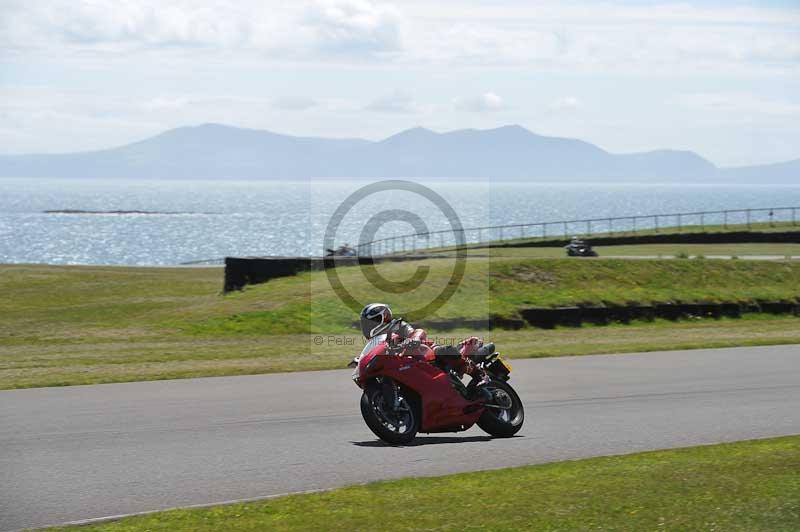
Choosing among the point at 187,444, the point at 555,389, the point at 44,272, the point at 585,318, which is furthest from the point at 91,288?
the point at 187,444

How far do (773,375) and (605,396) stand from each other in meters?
3.62

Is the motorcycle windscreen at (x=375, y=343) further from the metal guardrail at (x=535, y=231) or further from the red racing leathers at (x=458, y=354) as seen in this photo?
the metal guardrail at (x=535, y=231)

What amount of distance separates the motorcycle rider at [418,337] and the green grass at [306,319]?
6.74 metres

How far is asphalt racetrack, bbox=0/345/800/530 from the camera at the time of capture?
920 centimetres

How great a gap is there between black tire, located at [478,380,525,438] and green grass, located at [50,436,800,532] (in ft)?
5.55

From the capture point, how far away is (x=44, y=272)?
146ft

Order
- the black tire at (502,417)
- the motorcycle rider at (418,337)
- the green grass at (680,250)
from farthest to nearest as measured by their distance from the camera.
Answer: the green grass at (680,250), the black tire at (502,417), the motorcycle rider at (418,337)

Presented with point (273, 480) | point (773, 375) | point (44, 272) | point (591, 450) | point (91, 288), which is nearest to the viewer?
point (273, 480)

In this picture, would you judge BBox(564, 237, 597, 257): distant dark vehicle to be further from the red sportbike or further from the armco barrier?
the red sportbike

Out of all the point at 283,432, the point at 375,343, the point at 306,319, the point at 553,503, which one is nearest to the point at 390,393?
the point at 375,343

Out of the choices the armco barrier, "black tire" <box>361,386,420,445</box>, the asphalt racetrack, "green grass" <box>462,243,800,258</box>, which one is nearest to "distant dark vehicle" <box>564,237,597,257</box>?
"green grass" <box>462,243,800,258</box>

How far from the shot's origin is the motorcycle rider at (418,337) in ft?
36.6

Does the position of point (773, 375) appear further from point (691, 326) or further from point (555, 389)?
point (691, 326)

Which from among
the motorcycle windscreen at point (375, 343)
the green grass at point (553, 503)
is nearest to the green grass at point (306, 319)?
the motorcycle windscreen at point (375, 343)
